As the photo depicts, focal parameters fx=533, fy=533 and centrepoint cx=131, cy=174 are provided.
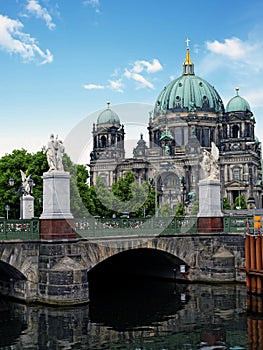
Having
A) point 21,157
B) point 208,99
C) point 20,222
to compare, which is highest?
point 208,99

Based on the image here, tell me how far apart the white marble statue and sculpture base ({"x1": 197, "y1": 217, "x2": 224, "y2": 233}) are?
44.5 feet

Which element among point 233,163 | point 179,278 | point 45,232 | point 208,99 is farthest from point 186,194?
point 45,232

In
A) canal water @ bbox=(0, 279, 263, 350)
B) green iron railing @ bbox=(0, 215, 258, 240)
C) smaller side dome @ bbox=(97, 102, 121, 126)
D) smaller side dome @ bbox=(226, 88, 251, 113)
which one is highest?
smaller side dome @ bbox=(226, 88, 251, 113)

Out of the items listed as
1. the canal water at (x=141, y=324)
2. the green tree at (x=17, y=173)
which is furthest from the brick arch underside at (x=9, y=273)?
the green tree at (x=17, y=173)

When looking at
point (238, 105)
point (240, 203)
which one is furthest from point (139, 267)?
point (238, 105)

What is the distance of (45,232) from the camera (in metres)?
32.6

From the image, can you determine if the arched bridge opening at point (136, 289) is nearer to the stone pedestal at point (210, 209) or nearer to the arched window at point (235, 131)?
the stone pedestal at point (210, 209)

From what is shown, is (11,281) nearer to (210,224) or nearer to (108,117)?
(210,224)

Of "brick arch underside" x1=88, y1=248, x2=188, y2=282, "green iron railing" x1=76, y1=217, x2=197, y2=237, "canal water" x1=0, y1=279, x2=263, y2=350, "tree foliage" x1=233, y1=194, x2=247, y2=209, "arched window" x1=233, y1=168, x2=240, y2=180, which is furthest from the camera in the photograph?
"arched window" x1=233, y1=168, x2=240, y2=180

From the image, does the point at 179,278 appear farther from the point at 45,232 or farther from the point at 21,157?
the point at 21,157

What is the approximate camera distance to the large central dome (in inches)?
5369

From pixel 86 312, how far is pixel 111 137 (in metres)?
97.9

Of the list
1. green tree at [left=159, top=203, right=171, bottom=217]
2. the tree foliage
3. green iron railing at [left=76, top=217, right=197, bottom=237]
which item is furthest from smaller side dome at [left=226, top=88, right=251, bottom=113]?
green iron railing at [left=76, top=217, right=197, bottom=237]

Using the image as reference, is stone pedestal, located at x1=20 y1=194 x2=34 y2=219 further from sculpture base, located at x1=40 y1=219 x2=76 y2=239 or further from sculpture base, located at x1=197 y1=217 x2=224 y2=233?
sculpture base, located at x1=197 y1=217 x2=224 y2=233
